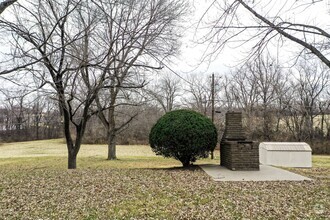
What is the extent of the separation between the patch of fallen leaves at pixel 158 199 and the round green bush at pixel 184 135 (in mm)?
2732

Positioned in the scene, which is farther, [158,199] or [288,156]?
[288,156]

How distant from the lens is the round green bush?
10.6 meters

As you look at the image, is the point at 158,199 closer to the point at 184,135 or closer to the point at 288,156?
the point at 184,135

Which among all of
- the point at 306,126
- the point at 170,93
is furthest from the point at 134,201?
the point at 170,93

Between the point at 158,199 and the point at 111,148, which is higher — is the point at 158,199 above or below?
below

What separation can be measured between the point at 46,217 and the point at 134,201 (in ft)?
4.76

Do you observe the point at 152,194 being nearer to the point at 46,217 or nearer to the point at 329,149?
the point at 46,217

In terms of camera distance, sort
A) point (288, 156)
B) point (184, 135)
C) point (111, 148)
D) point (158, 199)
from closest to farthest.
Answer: point (158, 199) → point (184, 135) → point (288, 156) → point (111, 148)

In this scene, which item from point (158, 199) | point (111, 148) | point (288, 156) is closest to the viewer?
point (158, 199)

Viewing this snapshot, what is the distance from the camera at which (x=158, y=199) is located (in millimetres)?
5715

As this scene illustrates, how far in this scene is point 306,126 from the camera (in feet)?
105

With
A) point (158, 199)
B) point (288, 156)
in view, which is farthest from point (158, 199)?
point (288, 156)

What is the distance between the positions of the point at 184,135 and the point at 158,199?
4.90 m

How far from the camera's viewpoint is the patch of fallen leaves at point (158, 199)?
482 centimetres
